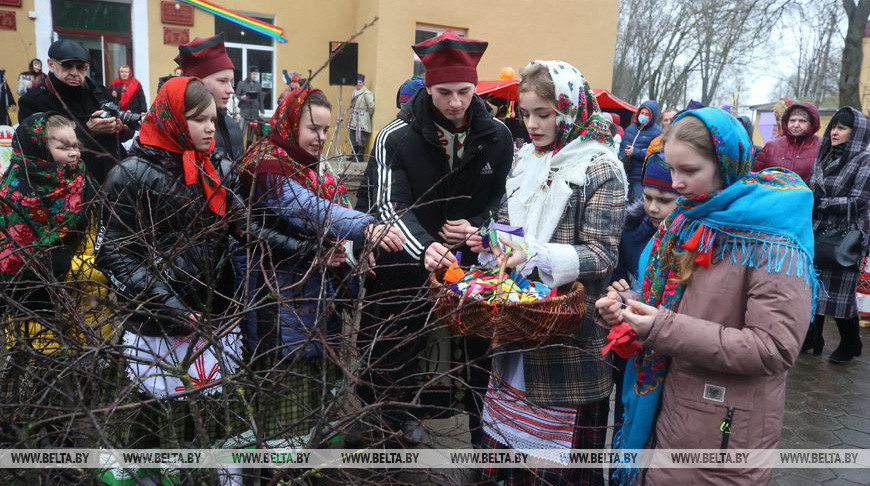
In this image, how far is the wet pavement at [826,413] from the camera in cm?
340

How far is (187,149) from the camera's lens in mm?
2484

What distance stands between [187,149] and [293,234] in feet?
1.75

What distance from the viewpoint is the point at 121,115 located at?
4.64 metres

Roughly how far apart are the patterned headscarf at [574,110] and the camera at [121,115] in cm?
299

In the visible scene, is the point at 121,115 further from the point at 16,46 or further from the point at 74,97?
the point at 16,46

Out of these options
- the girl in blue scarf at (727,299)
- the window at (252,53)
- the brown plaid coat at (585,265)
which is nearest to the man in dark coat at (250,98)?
the window at (252,53)

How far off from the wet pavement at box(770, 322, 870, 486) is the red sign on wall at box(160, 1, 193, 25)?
13.1 meters

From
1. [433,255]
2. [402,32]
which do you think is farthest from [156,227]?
[402,32]

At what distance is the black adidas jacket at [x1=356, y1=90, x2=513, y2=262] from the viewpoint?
2.86 metres

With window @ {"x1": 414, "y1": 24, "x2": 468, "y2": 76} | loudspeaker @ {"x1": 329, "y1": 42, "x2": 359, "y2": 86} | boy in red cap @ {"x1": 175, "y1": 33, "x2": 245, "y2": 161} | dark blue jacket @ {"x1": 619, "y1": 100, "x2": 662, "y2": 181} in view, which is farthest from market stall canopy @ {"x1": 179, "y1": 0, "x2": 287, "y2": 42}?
boy in red cap @ {"x1": 175, "y1": 33, "x2": 245, "y2": 161}

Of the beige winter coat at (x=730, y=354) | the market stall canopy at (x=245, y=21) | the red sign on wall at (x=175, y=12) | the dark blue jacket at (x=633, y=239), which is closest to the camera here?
the beige winter coat at (x=730, y=354)

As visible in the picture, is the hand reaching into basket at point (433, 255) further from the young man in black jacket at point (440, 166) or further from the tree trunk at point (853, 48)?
the tree trunk at point (853, 48)

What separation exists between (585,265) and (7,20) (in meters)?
14.3

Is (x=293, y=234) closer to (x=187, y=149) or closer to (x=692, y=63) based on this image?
(x=187, y=149)
